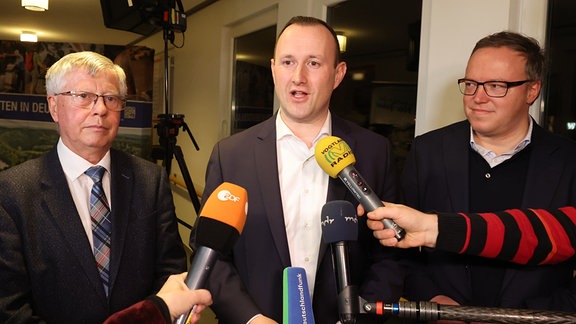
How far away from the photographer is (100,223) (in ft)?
4.95

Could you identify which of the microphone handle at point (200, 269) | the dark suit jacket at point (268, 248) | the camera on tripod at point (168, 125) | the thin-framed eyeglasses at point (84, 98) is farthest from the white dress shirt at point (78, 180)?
the camera on tripod at point (168, 125)

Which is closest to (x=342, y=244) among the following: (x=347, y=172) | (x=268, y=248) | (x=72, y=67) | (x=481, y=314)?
(x=347, y=172)

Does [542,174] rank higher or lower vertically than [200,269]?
higher

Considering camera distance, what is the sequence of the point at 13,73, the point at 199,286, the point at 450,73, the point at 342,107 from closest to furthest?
the point at 199,286 < the point at 450,73 < the point at 342,107 < the point at 13,73

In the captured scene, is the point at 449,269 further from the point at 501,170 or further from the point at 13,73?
the point at 13,73

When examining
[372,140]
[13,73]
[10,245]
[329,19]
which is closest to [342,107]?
[329,19]

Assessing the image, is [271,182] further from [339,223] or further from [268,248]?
[339,223]

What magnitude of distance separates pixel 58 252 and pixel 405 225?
935 millimetres

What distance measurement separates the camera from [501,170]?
64.1 inches

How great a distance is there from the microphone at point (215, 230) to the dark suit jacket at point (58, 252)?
0.55 meters

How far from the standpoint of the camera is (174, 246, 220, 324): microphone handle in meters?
0.95

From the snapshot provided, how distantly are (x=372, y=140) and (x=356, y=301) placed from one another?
2.38ft

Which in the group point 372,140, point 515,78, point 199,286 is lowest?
point 199,286

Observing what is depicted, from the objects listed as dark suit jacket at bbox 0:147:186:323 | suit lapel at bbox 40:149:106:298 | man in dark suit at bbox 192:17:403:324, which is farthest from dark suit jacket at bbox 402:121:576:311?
suit lapel at bbox 40:149:106:298
